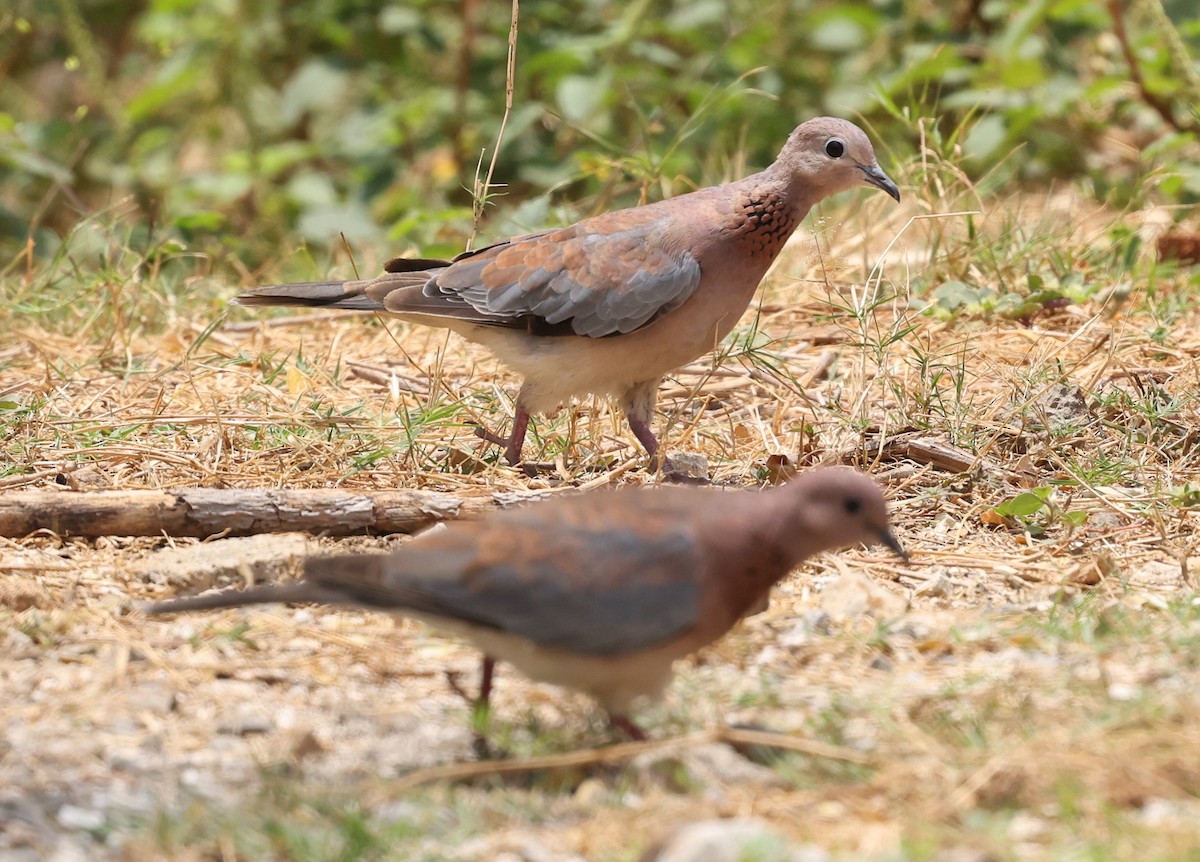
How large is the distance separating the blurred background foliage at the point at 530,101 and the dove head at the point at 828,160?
1803 mm

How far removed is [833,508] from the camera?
282 centimetres

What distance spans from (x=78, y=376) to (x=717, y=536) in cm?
327

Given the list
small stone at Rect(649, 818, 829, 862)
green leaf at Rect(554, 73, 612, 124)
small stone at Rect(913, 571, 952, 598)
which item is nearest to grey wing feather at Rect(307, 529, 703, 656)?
small stone at Rect(649, 818, 829, 862)

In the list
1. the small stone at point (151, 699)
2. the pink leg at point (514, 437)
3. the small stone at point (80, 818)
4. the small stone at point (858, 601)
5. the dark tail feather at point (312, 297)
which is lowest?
the small stone at point (80, 818)

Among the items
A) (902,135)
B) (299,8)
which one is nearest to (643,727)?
(902,135)

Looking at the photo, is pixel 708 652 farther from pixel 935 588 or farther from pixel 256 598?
pixel 256 598

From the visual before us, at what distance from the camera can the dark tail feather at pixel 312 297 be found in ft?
16.0

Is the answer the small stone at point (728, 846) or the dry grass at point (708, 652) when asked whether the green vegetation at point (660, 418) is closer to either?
the dry grass at point (708, 652)

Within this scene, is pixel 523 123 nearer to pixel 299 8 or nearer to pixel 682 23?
pixel 682 23

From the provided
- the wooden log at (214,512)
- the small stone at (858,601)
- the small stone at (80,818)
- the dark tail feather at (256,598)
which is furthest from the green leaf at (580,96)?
the small stone at (80,818)

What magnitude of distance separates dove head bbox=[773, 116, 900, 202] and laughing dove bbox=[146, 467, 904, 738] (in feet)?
6.89

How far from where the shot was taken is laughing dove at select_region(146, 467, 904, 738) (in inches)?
103

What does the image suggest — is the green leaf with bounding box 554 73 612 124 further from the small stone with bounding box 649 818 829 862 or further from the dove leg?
the small stone with bounding box 649 818 829 862

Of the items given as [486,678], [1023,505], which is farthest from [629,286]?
[486,678]
